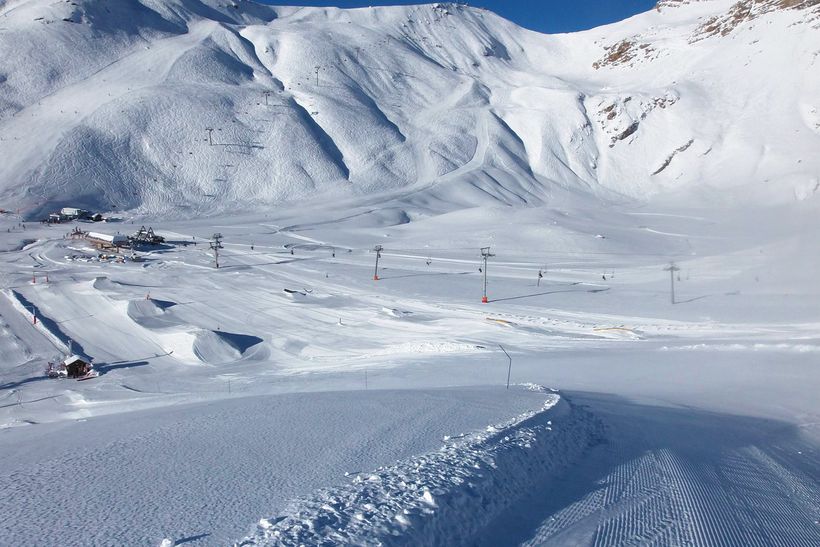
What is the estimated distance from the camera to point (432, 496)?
159 inches

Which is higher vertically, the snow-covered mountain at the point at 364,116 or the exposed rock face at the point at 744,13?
the exposed rock face at the point at 744,13

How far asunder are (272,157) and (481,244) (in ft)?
130

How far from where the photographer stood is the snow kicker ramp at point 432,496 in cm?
359

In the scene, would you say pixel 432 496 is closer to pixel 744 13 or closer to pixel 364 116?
pixel 364 116

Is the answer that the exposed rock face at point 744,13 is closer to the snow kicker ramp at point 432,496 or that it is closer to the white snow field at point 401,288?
the white snow field at point 401,288

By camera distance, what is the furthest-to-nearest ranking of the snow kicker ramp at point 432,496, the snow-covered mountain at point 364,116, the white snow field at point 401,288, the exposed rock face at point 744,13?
the exposed rock face at point 744,13
the snow-covered mountain at point 364,116
the white snow field at point 401,288
the snow kicker ramp at point 432,496

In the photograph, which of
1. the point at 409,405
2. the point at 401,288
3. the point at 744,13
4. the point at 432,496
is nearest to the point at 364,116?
the point at 401,288

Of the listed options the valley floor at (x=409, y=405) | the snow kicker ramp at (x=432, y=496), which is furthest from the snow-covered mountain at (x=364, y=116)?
the snow kicker ramp at (x=432, y=496)

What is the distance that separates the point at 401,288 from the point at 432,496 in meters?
28.6

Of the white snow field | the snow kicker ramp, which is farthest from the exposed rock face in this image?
the snow kicker ramp

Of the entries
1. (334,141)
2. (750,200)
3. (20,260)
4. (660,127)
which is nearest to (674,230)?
(750,200)

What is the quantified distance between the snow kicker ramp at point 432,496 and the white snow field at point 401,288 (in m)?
0.03

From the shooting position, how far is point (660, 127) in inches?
3472

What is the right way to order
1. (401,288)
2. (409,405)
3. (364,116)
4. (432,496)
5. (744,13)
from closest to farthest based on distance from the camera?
(432,496), (409,405), (401,288), (364,116), (744,13)
